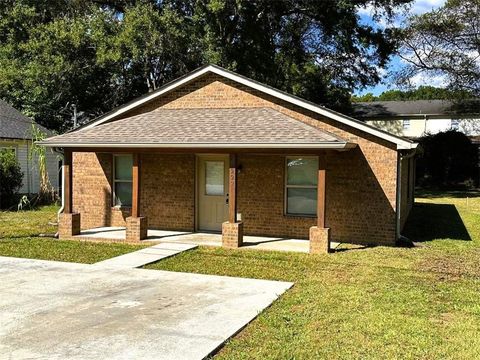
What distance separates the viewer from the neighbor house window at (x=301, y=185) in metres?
12.6

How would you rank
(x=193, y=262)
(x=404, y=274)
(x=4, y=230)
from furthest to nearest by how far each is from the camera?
(x=4, y=230) < (x=193, y=262) < (x=404, y=274)

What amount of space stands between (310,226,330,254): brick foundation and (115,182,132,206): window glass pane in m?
5.67

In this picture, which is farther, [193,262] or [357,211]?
[357,211]

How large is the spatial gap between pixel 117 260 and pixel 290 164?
5.04m

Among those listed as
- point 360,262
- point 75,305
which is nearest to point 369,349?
point 75,305

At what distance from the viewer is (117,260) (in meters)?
10.0

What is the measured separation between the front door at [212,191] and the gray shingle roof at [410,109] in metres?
32.0

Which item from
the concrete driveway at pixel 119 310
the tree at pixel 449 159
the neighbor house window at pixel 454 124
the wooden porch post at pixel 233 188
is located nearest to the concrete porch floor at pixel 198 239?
the wooden porch post at pixel 233 188

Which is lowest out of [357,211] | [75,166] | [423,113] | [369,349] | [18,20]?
[369,349]

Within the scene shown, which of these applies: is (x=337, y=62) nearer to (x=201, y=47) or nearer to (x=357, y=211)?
(x=201, y=47)

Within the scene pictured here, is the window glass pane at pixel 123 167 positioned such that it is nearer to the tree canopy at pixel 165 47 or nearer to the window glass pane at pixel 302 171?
the window glass pane at pixel 302 171

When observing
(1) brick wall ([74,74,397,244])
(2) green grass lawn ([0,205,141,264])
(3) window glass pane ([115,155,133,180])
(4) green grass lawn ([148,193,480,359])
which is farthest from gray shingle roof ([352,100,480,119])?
(2) green grass lawn ([0,205,141,264])

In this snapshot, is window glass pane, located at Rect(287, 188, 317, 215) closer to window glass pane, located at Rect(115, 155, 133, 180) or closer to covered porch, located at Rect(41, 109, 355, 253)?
covered porch, located at Rect(41, 109, 355, 253)

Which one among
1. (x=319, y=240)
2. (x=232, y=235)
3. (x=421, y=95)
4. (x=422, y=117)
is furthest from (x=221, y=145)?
(x=421, y=95)
